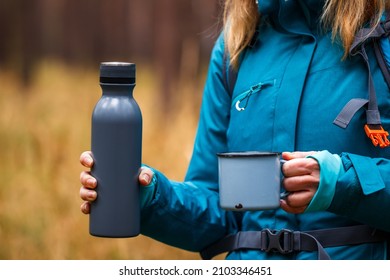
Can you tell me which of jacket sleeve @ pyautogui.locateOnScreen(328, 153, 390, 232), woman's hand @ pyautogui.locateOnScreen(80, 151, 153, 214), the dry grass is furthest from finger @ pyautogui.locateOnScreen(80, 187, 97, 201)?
the dry grass

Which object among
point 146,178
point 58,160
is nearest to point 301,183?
point 146,178

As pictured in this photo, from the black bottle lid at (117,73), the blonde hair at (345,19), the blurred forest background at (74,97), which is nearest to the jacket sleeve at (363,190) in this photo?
the blonde hair at (345,19)

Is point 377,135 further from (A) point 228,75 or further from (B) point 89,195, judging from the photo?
A: (B) point 89,195

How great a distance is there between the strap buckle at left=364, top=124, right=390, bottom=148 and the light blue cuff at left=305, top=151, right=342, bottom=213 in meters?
0.11

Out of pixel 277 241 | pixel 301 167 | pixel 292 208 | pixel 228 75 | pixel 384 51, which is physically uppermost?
pixel 384 51

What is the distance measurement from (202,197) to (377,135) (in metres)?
0.56

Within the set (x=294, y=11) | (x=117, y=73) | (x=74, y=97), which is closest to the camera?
(x=117, y=73)

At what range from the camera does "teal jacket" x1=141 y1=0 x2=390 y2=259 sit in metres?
2.19

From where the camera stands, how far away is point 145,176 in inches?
88.2

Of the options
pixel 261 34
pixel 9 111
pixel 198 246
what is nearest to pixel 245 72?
pixel 261 34

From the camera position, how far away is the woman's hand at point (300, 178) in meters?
2.13

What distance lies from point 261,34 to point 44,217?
2587 mm

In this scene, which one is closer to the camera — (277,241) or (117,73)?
(117,73)
